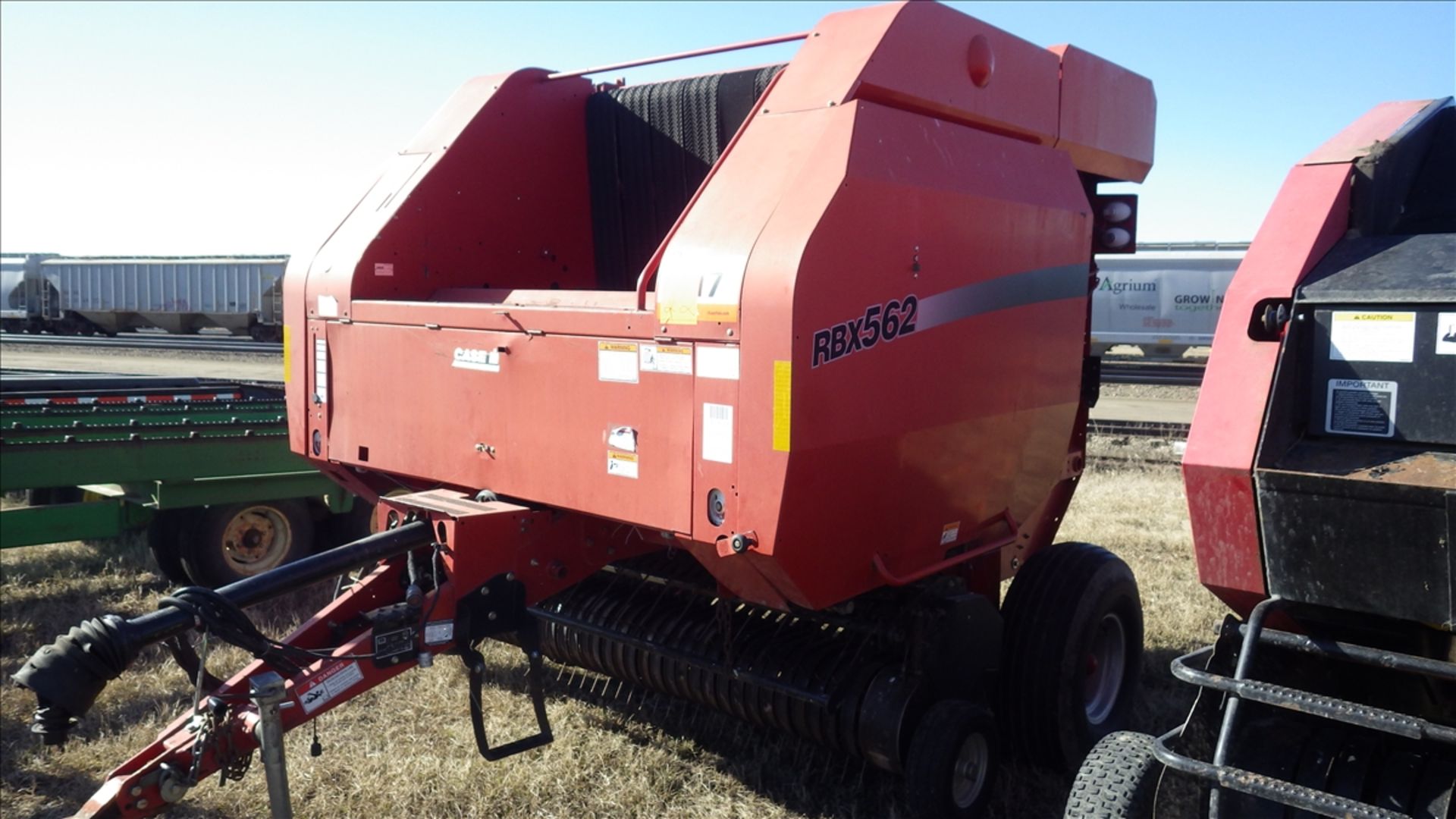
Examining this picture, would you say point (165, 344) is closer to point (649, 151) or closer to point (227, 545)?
point (227, 545)

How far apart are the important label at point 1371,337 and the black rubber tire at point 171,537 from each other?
5.56 m

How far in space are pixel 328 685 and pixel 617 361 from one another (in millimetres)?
1145

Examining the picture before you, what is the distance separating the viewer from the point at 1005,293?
3580 millimetres

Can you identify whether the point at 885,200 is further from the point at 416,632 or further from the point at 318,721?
the point at 318,721

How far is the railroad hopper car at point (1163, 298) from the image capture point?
946 inches

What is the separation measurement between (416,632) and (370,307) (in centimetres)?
141

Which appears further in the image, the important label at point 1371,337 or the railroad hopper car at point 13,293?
the railroad hopper car at point 13,293

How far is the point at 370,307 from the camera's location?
13.2 ft

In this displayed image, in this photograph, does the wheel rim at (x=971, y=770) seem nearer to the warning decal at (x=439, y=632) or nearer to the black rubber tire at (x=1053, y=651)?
the black rubber tire at (x=1053, y=651)

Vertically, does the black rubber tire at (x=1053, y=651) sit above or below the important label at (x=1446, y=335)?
below

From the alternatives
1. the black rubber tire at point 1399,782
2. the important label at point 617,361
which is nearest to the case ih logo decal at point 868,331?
the important label at point 617,361

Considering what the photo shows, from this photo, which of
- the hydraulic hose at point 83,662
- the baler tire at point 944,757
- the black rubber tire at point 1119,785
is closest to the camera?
the black rubber tire at point 1119,785

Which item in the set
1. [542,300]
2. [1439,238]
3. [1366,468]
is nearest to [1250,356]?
[1366,468]

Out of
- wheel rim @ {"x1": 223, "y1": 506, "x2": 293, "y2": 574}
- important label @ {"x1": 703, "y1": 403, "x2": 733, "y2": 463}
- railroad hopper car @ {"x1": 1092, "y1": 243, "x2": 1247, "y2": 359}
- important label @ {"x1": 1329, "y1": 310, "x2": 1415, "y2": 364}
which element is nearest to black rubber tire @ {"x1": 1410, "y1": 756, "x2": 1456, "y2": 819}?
important label @ {"x1": 1329, "y1": 310, "x2": 1415, "y2": 364}
